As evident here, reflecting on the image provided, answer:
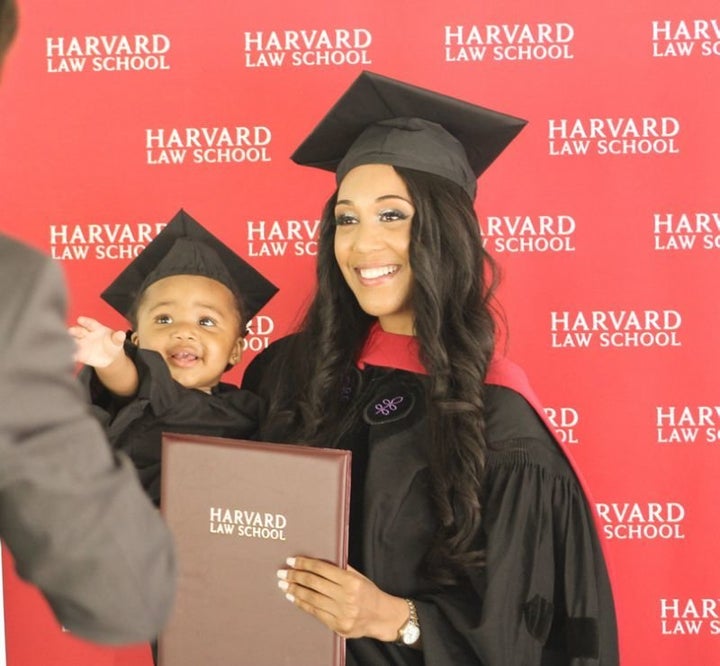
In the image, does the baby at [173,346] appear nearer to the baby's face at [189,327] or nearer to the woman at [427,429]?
the baby's face at [189,327]

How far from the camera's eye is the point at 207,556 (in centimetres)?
214

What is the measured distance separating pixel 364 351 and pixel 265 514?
57 cm

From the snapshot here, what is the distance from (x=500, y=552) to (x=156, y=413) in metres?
0.82

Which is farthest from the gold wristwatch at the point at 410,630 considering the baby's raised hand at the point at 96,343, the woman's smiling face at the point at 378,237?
the baby's raised hand at the point at 96,343

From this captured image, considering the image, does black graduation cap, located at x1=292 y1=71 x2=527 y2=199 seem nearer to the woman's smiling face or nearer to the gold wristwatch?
the woman's smiling face

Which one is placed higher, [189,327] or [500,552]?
[189,327]

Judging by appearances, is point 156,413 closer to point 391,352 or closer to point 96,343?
point 96,343

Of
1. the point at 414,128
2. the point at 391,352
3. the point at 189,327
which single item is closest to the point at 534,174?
the point at 414,128

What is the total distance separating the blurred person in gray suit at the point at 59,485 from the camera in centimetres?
88

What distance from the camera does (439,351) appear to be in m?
2.34

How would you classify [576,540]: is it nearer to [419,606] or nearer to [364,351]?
[419,606]

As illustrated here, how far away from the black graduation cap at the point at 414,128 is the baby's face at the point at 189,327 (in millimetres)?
446

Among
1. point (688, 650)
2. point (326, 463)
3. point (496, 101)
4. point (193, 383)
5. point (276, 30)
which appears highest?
point (276, 30)

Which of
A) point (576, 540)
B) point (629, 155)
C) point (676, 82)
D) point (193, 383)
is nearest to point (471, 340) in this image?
point (576, 540)
